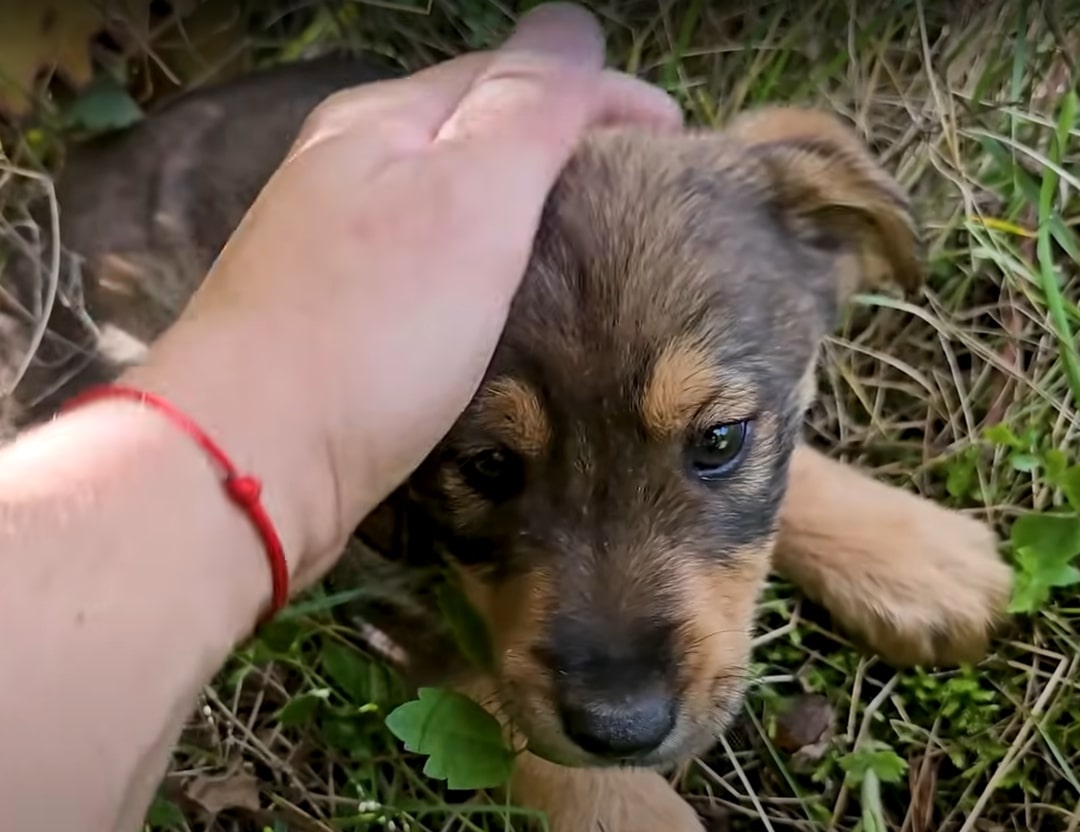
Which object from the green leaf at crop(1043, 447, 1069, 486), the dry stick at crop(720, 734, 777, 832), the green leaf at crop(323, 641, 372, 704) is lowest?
the dry stick at crop(720, 734, 777, 832)

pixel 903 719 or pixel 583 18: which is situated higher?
pixel 583 18

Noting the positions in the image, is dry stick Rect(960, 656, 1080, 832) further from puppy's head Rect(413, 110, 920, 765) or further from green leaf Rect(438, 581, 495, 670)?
green leaf Rect(438, 581, 495, 670)

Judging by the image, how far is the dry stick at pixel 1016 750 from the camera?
2.40m

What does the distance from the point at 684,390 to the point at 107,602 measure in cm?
75

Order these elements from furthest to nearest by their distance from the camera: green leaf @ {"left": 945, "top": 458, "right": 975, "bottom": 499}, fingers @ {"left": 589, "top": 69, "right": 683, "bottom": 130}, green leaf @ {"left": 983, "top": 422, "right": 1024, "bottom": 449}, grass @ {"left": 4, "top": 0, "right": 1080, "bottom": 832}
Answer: green leaf @ {"left": 945, "top": 458, "right": 975, "bottom": 499}, green leaf @ {"left": 983, "top": 422, "right": 1024, "bottom": 449}, grass @ {"left": 4, "top": 0, "right": 1080, "bottom": 832}, fingers @ {"left": 589, "top": 69, "right": 683, "bottom": 130}

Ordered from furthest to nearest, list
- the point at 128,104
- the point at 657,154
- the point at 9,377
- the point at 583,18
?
the point at 128,104
the point at 9,377
the point at 583,18
the point at 657,154

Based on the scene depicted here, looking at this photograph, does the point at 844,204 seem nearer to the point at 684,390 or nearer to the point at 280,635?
the point at 684,390

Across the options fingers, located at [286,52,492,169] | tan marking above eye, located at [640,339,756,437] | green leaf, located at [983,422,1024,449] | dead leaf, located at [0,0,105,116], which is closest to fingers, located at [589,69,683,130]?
fingers, located at [286,52,492,169]

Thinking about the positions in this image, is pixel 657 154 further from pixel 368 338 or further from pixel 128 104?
pixel 128 104

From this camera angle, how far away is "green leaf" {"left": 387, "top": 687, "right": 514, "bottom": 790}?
2062 millimetres

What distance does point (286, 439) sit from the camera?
170cm

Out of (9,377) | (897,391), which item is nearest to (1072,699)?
(897,391)

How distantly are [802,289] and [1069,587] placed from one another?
2.79 ft

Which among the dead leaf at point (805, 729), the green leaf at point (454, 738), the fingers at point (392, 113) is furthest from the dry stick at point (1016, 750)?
the fingers at point (392, 113)
